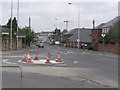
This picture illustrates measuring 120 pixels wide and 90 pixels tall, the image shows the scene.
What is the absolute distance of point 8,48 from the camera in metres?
64.0

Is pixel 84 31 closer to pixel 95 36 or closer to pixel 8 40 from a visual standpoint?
pixel 95 36

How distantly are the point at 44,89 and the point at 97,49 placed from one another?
64988 mm

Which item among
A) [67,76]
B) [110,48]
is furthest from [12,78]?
[110,48]

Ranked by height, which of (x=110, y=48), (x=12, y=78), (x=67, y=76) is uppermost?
(x=110, y=48)

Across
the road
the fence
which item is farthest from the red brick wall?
the fence

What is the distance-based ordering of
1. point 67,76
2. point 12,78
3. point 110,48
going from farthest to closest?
point 110,48 → point 67,76 → point 12,78

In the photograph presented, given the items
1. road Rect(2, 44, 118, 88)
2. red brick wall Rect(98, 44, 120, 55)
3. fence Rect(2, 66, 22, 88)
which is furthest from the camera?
red brick wall Rect(98, 44, 120, 55)

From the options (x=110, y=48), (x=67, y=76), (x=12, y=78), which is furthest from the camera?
(x=110, y=48)

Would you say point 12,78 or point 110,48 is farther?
point 110,48

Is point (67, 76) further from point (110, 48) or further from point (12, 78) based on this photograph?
point (110, 48)

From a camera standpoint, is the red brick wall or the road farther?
the red brick wall

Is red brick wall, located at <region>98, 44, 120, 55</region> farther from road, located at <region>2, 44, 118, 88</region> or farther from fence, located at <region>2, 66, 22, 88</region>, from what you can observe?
fence, located at <region>2, 66, 22, 88</region>

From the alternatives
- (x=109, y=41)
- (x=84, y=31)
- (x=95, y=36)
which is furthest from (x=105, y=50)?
(x=84, y=31)

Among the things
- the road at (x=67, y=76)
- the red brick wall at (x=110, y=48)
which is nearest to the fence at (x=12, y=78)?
the road at (x=67, y=76)
